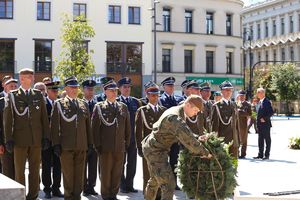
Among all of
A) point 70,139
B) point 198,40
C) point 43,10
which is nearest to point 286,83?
point 198,40

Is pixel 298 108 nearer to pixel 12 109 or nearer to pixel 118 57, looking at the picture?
pixel 118 57

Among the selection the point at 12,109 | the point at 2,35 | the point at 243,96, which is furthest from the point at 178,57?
the point at 12,109

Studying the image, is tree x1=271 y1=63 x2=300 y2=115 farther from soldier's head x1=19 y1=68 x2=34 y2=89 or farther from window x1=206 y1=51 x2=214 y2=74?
soldier's head x1=19 y1=68 x2=34 y2=89

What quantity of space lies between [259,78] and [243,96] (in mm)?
59720

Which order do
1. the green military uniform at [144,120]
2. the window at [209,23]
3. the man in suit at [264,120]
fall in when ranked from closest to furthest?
the green military uniform at [144,120]
the man in suit at [264,120]
the window at [209,23]

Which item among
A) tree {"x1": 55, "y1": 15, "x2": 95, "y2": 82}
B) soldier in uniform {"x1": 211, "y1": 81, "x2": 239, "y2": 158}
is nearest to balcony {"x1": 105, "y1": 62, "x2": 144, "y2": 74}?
tree {"x1": 55, "y1": 15, "x2": 95, "y2": 82}

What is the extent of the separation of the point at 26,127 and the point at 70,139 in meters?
0.73

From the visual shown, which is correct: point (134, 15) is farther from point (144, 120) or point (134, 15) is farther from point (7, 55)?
point (144, 120)

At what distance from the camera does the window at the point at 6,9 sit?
146 feet

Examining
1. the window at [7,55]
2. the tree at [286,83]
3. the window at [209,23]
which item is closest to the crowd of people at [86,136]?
the window at [7,55]

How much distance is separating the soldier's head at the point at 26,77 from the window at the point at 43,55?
36655 mm

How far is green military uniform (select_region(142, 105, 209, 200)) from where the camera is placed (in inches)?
292

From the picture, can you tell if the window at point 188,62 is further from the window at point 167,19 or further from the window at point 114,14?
the window at point 114,14

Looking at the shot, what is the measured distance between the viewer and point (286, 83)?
225ft
